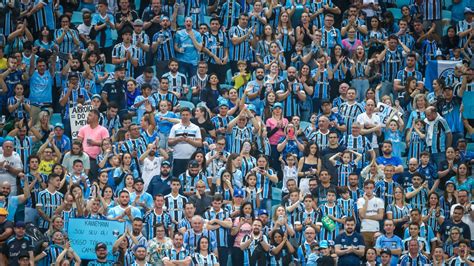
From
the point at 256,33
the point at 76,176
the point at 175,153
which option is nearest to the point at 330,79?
the point at 256,33

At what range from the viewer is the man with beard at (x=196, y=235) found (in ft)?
78.5

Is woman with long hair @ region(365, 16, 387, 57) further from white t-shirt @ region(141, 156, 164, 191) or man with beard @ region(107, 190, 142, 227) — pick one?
man with beard @ region(107, 190, 142, 227)

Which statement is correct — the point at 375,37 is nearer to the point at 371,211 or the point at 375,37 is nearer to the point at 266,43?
the point at 266,43

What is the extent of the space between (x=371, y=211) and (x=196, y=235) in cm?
305

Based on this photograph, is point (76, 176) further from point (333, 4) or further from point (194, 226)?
point (333, 4)

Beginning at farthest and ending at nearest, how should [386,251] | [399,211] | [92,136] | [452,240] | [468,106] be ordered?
[468,106]
[92,136]
[399,211]
[452,240]
[386,251]

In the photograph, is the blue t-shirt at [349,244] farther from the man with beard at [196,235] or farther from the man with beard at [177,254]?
the man with beard at [177,254]

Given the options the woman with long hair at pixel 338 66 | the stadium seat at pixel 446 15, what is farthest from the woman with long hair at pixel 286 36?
the stadium seat at pixel 446 15

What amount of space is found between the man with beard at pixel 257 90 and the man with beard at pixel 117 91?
7.11ft

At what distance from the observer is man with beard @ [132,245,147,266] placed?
76.8 feet

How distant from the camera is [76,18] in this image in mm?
29312

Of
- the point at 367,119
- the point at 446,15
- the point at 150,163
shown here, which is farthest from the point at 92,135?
the point at 446,15

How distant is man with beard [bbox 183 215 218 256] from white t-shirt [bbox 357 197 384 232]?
2.59 metres

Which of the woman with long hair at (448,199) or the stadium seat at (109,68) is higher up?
the stadium seat at (109,68)
